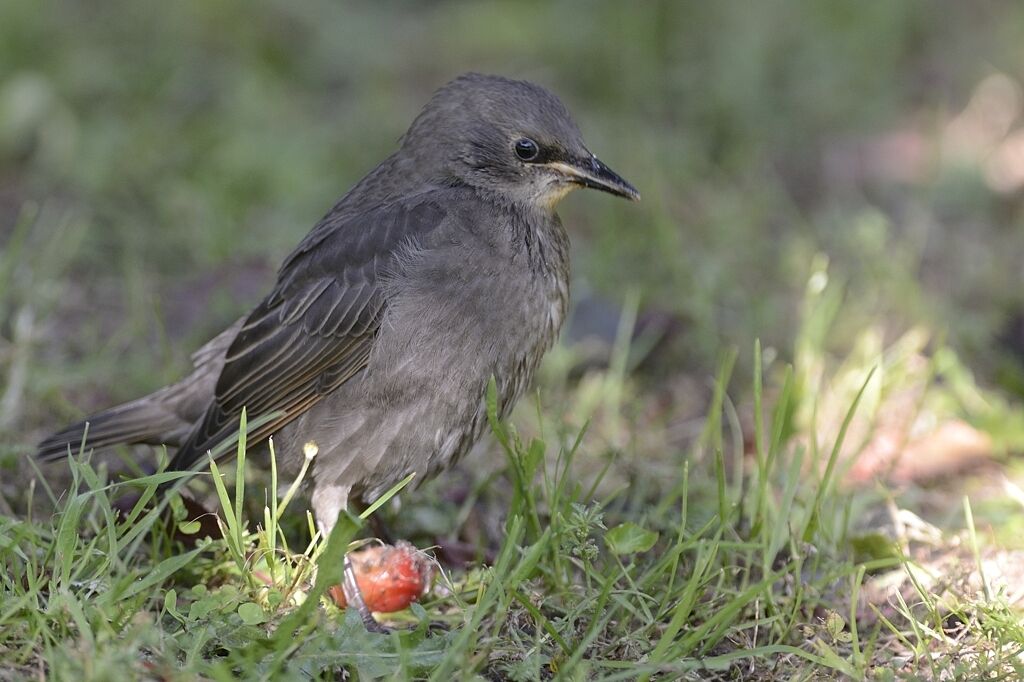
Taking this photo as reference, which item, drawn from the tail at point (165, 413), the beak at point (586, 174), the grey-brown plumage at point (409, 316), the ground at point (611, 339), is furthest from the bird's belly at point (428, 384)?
the tail at point (165, 413)

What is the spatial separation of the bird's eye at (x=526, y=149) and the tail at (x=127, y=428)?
1466mm

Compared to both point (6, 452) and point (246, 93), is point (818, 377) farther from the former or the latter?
point (246, 93)

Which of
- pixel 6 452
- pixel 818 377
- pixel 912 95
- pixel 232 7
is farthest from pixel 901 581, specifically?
pixel 232 7

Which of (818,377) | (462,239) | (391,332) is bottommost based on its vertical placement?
(818,377)

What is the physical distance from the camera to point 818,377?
4695mm

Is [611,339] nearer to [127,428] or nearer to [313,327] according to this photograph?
[313,327]

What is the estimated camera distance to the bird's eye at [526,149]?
14.0 feet

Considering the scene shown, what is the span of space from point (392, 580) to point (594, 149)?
380 cm

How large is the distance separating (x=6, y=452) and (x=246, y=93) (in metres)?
3.67

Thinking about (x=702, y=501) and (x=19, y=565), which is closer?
(x=19, y=565)

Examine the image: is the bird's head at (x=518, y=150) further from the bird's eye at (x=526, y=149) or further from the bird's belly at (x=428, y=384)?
the bird's belly at (x=428, y=384)

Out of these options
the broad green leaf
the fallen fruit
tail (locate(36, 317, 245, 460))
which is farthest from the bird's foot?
tail (locate(36, 317, 245, 460))

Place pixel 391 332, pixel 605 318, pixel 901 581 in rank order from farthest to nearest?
pixel 605 318, pixel 391 332, pixel 901 581

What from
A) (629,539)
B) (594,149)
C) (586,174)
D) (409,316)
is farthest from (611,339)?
(594,149)
